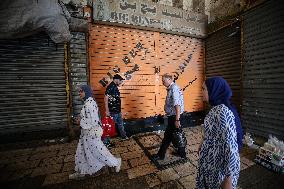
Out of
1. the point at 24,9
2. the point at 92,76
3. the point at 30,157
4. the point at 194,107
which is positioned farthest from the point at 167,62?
the point at 30,157

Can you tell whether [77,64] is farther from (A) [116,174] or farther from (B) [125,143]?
(A) [116,174]

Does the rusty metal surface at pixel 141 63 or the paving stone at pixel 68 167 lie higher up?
the rusty metal surface at pixel 141 63

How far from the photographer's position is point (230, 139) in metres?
2.06

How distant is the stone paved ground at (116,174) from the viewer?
152 inches

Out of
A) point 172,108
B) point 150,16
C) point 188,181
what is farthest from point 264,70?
point 150,16

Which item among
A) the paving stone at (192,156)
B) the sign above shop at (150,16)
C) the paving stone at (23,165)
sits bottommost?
the paving stone at (23,165)

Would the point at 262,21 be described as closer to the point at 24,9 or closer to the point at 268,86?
the point at 268,86

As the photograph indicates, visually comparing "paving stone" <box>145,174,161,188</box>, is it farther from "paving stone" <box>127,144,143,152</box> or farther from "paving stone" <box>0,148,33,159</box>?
"paving stone" <box>0,148,33,159</box>

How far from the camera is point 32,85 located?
6.47 meters

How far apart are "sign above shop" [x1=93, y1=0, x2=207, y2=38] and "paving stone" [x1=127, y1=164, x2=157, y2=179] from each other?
5.85 meters

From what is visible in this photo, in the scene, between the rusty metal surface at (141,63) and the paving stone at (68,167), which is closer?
the paving stone at (68,167)

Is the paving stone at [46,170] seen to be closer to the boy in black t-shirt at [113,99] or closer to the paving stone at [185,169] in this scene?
the boy in black t-shirt at [113,99]

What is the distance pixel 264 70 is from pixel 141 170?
5.32 m

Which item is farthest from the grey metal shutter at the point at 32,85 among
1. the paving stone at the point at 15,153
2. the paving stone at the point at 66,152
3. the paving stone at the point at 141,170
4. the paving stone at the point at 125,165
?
the paving stone at the point at 141,170
